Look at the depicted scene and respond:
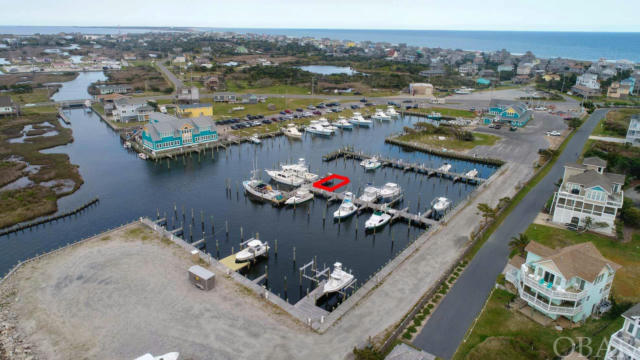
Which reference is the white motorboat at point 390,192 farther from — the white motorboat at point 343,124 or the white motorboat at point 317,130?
the white motorboat at point 343,124

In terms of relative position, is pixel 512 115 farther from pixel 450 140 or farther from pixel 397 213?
pixel 397 213

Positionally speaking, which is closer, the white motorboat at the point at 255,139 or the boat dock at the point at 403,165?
the boat dock at the point at 403,165

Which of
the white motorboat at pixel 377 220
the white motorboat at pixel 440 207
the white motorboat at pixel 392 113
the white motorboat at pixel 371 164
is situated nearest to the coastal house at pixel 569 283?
the white motorboat at pixel 377 220

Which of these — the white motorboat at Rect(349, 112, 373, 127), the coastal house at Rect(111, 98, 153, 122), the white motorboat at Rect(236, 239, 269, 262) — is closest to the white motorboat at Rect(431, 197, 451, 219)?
the white motorboat at Rect(236, 239, 269, 262)

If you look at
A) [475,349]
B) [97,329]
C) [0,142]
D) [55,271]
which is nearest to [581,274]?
[475,349]

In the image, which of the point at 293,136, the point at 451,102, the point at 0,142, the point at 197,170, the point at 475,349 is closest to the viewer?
the point at 475,349

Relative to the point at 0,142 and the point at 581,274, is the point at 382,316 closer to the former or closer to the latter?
the point at 581,274
